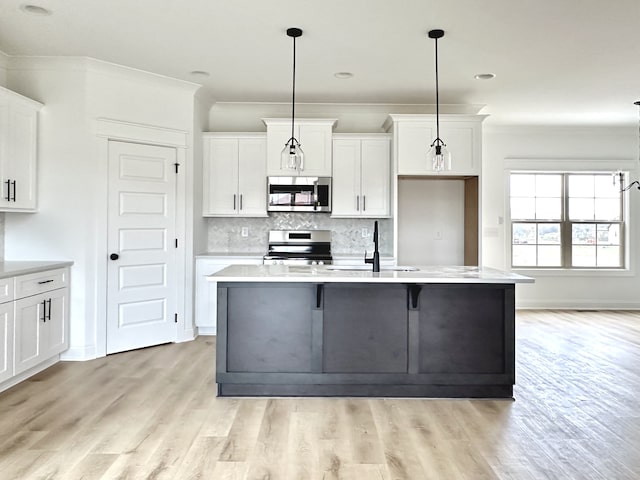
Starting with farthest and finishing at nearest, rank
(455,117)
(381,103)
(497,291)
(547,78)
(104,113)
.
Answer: (381,103) → (455,117) → (547,78) → (104,113) → (497,291)

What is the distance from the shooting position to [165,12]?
11.0 feet

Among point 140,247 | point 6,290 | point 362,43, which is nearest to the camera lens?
point 6,290

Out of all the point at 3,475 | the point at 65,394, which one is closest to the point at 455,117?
the point at 65,394

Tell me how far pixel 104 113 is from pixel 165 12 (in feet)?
4.52

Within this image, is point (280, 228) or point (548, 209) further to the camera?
point (548, 209)

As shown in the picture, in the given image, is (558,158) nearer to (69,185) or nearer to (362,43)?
(362,43)

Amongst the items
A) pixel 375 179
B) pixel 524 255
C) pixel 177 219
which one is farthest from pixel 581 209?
pixel 177 219

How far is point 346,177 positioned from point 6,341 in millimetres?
3566

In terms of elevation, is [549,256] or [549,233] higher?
[549,233]

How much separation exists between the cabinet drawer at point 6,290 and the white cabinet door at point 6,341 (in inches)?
1.4

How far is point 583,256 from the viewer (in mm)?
7070

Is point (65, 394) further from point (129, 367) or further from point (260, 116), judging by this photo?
point (260, 116)

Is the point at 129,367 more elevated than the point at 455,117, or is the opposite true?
the point at 455,117

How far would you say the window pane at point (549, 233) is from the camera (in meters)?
7.05
